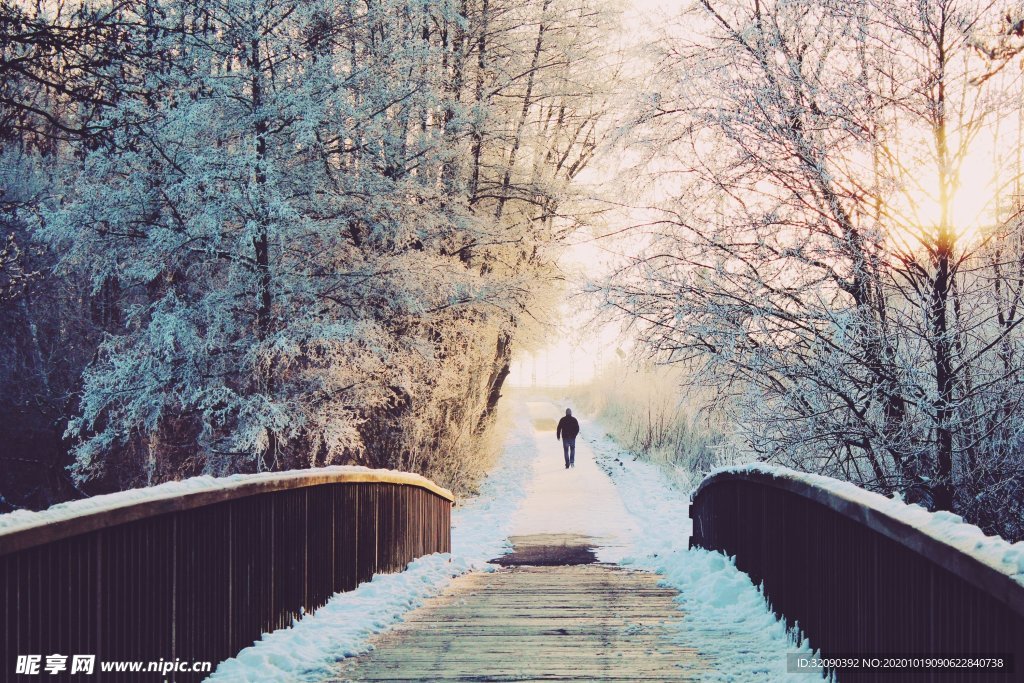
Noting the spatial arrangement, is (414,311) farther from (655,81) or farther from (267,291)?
(655,81)

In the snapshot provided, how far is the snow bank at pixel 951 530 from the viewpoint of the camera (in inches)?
106

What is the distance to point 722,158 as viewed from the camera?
28.8 feet

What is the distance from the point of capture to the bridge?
10.5 ft

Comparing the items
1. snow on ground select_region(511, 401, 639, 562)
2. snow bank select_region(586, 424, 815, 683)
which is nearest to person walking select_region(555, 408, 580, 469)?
snow on ground select_region(511, 401, 639, 562)

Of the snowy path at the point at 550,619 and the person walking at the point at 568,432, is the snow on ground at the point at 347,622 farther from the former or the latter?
the person walking at the point at 568,432

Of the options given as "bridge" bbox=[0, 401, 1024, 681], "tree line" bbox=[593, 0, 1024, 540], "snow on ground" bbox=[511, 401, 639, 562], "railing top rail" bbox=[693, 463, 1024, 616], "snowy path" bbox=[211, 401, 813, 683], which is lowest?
"snow on ground" bbox=[511, 401, 639, 562]

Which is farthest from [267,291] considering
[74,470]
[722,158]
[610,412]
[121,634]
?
[610,412]

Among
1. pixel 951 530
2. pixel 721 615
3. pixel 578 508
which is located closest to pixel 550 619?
pixel 721 615

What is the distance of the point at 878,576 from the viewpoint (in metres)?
3.96

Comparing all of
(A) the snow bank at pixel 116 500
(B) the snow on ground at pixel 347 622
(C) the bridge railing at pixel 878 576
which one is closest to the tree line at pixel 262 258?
(B) the snow on ground at pixel 347 622

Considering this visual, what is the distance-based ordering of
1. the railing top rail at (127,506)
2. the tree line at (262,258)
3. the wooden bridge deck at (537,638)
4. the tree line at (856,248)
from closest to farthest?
the railing top rail at (127,506) < the wooden bridge deck at (537,638) < the tree line at (856,248) < the tree line at (262,258)

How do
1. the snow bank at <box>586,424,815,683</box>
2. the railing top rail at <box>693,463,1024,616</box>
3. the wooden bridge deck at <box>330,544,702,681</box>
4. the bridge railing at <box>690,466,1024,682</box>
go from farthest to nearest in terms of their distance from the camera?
the snow bank at <box>586,424,815,683</box> < the wooden bridge deck at <box>330,544,702,681</box> < the bridge railing at <box>690,466,1024,682</box> < the railing top rail at <box>693,463,1024,616</box>

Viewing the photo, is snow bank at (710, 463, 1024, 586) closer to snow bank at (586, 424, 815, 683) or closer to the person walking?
snow bank at (586, 424, 815, 683)

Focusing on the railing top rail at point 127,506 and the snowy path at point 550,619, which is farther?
the snowy path at point 550,619
